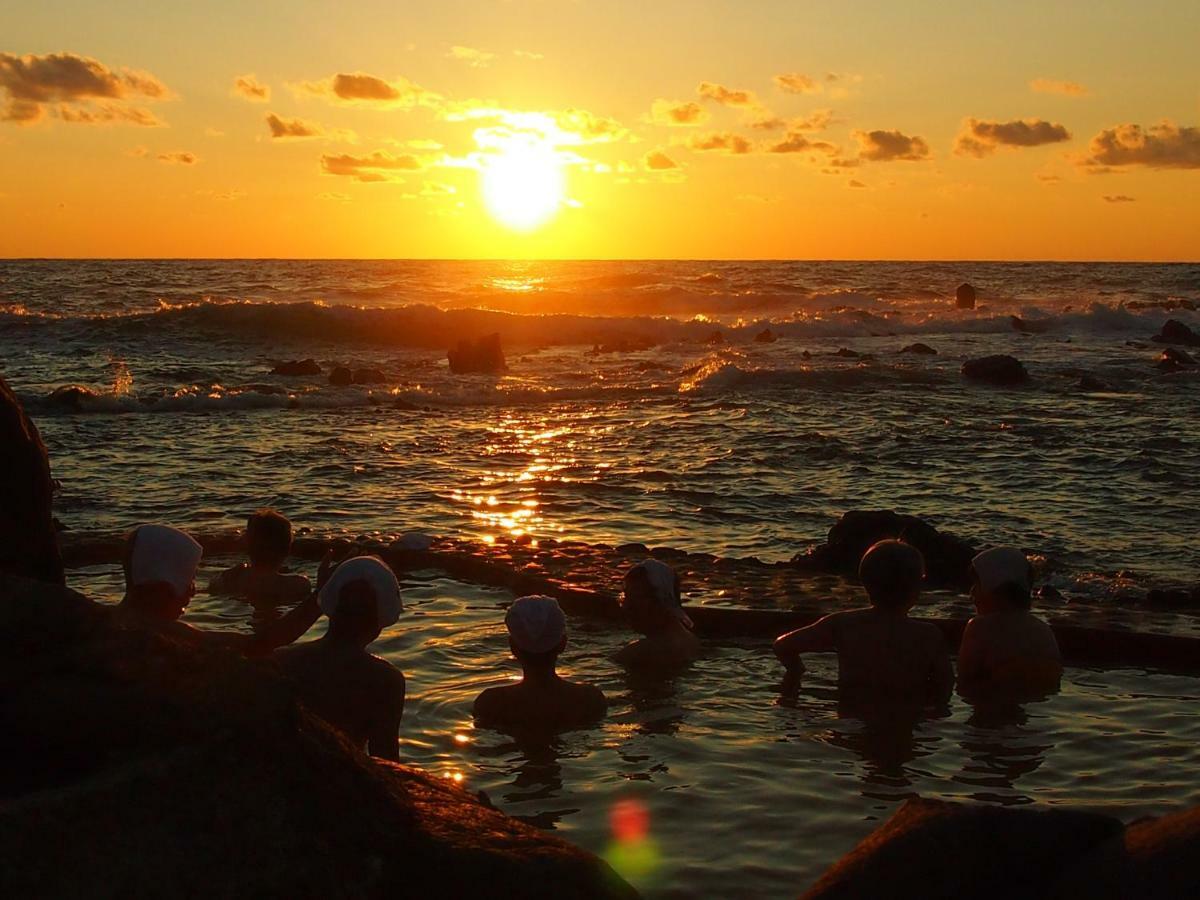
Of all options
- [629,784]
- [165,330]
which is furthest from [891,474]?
[165,330]

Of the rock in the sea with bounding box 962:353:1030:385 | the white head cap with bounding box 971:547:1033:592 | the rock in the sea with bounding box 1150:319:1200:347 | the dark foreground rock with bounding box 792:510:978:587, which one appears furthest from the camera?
the rock in the sea with bounding box 1150:319:1200:347

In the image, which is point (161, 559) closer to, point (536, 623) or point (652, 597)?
point (536, 623)

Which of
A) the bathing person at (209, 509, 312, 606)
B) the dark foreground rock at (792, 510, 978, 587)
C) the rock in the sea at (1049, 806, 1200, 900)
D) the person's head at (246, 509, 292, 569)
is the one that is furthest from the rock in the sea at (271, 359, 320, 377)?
the rock in the sea at (1049, 806, 1200, 900)

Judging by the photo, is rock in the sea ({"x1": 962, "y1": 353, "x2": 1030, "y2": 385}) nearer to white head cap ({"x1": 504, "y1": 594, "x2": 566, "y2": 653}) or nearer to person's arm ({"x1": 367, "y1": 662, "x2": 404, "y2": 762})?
white head cap ({"x1": 504, "y1": 594, "x2": 566, "y2": 653})

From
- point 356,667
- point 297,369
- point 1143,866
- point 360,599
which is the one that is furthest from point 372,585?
point 297,369

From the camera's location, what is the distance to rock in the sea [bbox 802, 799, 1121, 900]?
3604 millimetres

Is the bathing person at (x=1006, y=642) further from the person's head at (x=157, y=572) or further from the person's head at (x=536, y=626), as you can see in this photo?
the person's head at (x=157, y=572)

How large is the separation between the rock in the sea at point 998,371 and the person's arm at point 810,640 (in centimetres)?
2439

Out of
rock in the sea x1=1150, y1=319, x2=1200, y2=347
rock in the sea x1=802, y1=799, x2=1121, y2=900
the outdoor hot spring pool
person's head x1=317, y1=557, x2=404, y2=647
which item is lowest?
the outdoor hot spring pool

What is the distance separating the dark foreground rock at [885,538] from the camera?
11.0m

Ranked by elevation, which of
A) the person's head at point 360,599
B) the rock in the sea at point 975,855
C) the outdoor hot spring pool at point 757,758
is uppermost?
the person's head at point 360,599

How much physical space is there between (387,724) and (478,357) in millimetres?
30279

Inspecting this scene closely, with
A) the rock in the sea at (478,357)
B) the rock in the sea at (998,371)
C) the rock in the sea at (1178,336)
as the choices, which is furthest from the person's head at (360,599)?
the rock in the sea at (1178,336)

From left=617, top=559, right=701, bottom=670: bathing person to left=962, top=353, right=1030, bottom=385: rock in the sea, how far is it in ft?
78.4
